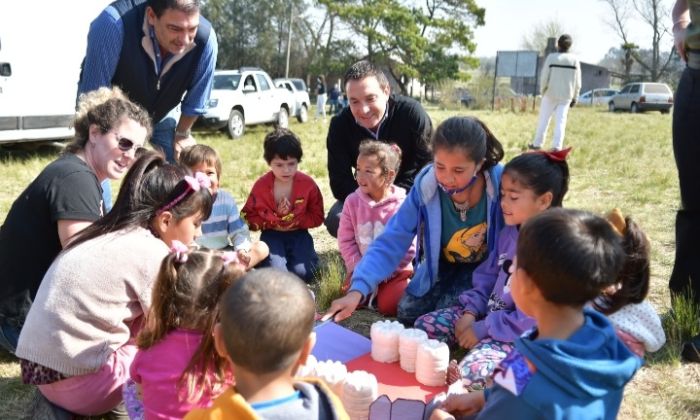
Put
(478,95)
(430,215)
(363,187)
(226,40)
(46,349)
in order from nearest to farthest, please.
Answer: (46,349) → (430,215) → (363,187) → (478,95) → (226,40)

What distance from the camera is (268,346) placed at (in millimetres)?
1372

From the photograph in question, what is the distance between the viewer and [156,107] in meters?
3.72

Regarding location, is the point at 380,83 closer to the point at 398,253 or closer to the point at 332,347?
the point at 398,253

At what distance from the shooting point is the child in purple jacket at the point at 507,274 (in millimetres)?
2422

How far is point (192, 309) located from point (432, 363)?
110cm

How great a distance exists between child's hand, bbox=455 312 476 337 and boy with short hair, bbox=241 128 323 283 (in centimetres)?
137

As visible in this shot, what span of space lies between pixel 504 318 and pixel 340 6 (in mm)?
32451

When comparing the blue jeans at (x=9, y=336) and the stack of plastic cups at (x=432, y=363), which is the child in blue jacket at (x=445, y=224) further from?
the blue jeans at (x=9, y=336)

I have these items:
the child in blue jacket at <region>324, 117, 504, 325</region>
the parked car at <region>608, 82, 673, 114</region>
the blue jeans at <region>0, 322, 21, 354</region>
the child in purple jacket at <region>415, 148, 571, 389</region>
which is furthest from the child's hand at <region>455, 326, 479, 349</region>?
the parked car at <region>608, 82, 673, 114</region>

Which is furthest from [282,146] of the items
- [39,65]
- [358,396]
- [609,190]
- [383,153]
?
[39,65]

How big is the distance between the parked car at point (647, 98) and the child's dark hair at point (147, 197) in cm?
2623

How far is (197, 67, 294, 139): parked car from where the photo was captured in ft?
38.5

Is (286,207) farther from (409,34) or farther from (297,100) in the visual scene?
(409,34)

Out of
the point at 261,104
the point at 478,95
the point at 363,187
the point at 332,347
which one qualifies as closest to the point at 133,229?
the point at 332,347
